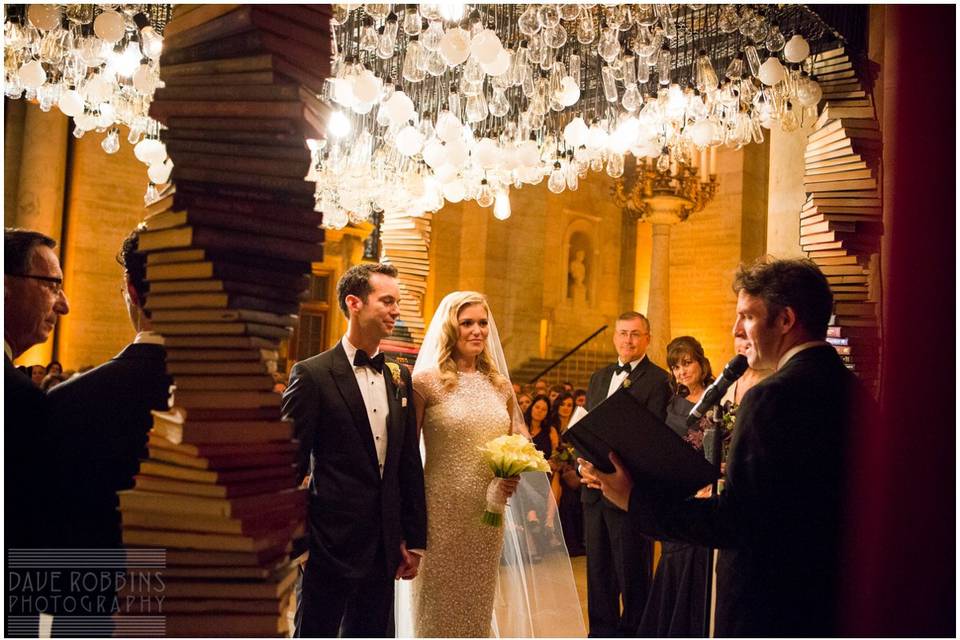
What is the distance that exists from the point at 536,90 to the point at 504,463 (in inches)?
98.4

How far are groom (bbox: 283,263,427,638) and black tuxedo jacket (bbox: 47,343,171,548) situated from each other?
803 millimetres

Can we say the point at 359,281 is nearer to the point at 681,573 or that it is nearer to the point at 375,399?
the point at 375,399

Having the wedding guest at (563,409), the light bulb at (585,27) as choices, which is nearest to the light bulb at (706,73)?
the light bulb at (585,27)

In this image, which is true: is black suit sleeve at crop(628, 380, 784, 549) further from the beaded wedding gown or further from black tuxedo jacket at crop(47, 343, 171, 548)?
the beaded wedding gown

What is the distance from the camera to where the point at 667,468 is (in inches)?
92.0

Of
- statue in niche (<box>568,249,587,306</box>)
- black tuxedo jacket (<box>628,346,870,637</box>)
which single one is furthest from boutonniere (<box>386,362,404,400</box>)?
statue in niche (<box>568,249,587,306</box>)

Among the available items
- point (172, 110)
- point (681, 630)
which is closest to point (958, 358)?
point (172, 110)

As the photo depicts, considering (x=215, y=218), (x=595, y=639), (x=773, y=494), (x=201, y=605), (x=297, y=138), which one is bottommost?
(x=595, y=639)

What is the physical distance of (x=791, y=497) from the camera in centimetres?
208

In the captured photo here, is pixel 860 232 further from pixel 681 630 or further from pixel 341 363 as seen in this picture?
pixel 341 363

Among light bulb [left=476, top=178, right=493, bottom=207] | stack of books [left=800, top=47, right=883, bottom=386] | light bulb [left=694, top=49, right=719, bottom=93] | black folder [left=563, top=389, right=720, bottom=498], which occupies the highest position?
light bulb [left=694, top=49, right=719, bottom=93]

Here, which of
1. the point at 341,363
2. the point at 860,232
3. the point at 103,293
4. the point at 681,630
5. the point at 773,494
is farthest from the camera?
the point at 103,293

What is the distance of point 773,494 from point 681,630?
2.51 m

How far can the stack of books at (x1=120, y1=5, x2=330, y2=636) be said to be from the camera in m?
1.78
